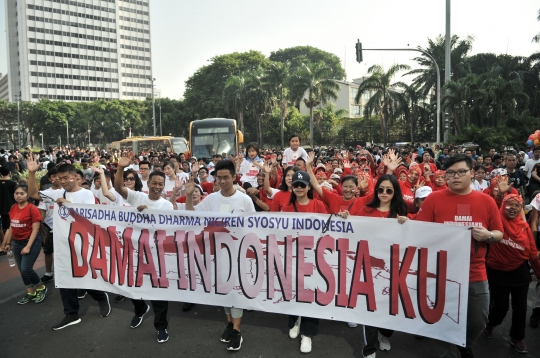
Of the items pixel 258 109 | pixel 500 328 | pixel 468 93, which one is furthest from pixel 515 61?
pixel 500 328

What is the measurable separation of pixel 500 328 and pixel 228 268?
9.34 feet

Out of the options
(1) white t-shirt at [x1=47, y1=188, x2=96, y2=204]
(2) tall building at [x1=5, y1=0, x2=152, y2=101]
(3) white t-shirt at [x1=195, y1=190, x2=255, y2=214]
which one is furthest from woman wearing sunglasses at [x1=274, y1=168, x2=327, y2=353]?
(2) tall building at [x1=5, y1=0, x2=152, y2=101]

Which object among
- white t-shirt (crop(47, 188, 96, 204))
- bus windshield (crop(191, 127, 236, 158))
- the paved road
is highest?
bus windshield (crop(191, 127, 236, 158))

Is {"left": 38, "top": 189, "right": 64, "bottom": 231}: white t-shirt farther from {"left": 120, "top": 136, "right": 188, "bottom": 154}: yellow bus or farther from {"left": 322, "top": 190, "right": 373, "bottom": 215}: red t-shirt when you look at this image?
{"left": 120, "top": 136, "right": 188, "bottom": 154}: yellow bus

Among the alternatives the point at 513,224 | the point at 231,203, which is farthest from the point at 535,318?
the point at 231,203

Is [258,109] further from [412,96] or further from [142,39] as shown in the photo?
[142,39]

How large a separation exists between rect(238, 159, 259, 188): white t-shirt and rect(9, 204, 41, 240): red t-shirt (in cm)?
412

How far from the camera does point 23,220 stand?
5.05 m

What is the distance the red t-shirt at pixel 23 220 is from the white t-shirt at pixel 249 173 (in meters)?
4.12

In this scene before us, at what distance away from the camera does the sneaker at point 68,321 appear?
4.50 m

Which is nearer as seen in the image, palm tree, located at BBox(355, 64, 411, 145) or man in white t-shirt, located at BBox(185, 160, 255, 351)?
man in white t-shirt, located at BBox(185, 160, 255, 351)

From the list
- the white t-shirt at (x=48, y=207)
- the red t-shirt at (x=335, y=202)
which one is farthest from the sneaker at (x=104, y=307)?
the red t-shirt at (x=335, y=202)

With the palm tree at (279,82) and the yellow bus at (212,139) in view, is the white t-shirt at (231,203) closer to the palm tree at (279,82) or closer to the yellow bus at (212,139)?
the yellow bus at (212,139)

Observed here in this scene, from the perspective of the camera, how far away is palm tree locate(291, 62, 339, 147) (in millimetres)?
35750
